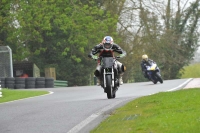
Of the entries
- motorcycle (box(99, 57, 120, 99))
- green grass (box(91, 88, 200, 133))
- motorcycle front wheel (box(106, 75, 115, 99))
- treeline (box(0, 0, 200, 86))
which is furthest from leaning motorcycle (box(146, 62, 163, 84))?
green grass (box(91, 88, 200, 133))

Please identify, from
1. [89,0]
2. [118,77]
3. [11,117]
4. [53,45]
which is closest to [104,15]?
[89,0]

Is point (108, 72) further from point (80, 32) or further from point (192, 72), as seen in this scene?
point (192, 72)

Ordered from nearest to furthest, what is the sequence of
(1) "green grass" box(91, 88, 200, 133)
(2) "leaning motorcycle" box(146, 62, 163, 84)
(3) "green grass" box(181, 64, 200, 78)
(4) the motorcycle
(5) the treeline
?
(1) "green grass" box(91, 88, 200, 133) → (4) the motorcycle → (2) "leaning motorcycle" box(146, 62, 163, 84) → (5) the treeline → (3) "green grass" box(181, 64, 200, 78)

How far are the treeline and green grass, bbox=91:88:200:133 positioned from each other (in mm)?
31322

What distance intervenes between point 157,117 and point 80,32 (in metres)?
42.2

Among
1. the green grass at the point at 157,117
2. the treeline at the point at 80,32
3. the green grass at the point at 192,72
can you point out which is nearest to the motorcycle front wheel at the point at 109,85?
the green grass at the point at 157,117

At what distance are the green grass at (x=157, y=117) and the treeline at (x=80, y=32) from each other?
31322 mm

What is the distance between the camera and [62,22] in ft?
169

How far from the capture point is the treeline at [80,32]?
50562 mm

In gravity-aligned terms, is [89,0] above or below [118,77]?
above

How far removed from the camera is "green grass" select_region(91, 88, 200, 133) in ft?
29.9

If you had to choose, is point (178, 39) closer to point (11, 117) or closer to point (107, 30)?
point (107, 30)

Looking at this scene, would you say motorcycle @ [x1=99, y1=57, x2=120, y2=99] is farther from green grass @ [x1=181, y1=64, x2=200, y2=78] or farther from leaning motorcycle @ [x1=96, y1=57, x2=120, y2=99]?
green grass @ [x1=181, y1=64, x2=200, y2=78]

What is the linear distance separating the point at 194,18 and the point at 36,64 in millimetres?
22385
